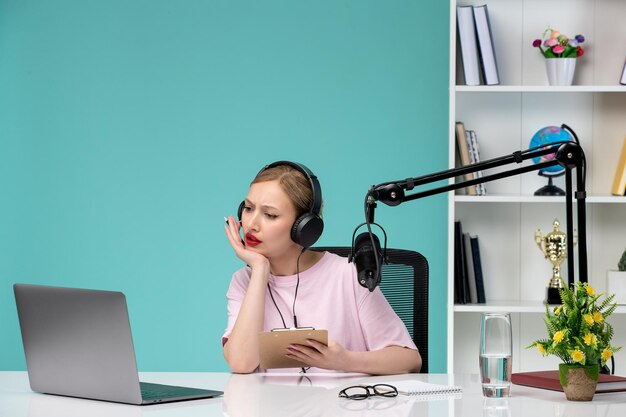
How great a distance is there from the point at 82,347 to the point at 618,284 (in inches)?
87.4

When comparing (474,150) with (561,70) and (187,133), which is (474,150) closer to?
(561,70)

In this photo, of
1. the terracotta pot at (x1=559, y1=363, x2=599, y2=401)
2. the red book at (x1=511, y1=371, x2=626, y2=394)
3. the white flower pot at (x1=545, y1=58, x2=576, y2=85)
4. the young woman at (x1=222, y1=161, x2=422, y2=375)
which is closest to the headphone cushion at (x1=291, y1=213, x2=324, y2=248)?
the young woman at (x1=222, y1=161, x2=422, y2=375)

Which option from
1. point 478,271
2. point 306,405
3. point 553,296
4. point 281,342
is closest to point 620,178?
point 553,296

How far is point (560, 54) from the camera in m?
3.21

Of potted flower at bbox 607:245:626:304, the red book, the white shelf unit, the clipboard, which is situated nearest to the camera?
the red book

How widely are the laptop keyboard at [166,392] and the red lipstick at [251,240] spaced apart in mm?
473

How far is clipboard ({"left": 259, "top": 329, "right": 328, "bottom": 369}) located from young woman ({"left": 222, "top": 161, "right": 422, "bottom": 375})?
6.9 inches

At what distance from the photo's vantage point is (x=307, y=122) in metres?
3.58

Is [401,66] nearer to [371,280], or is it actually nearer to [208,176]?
[208,176]

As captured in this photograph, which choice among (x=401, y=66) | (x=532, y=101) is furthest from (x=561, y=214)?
(x=401, y=66)

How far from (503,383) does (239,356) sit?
0.63 meters

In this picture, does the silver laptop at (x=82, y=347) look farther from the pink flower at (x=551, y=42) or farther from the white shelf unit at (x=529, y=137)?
the pink flower at (x=551, y=42)

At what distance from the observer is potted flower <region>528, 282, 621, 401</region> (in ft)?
5.22

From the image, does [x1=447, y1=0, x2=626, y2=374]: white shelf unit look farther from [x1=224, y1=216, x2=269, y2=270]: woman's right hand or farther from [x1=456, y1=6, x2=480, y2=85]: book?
[x1=224, y1=216, x2=269, y2=270]: woman's right hand
